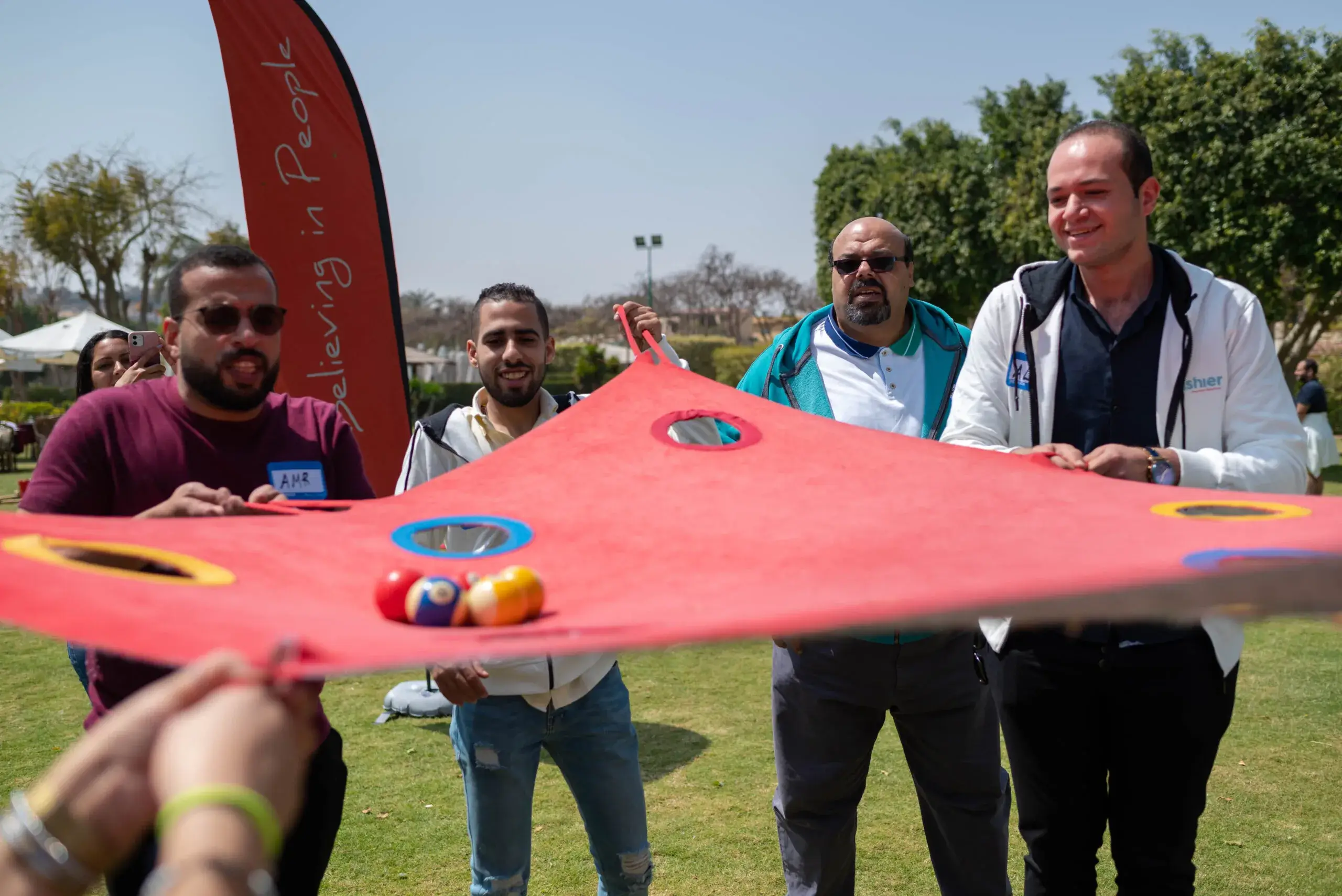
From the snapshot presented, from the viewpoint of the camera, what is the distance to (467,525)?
6.33ft

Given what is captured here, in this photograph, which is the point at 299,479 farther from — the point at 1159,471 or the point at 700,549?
the point at 1159,471

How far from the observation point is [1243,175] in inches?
597

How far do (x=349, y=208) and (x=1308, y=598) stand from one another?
583 cm

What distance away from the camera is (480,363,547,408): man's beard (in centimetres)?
302

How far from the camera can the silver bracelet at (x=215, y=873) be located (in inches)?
31.1

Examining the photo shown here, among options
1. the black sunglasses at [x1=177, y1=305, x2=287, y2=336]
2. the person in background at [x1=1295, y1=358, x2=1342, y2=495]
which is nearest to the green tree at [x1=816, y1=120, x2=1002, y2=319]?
the person in background at [x1=1295, y1=358, x2=1342, y2=495]

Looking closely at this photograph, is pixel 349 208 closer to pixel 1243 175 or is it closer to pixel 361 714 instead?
pixel 361 714

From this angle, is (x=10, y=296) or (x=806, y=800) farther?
(x=10, y=296)

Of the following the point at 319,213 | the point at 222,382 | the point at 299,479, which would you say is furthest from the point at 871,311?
the point at 319,213

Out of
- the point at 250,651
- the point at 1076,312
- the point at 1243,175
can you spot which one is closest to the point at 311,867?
the point at 250,651

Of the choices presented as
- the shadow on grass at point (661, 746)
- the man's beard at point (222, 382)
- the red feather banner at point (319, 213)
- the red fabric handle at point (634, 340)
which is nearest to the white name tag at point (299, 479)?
the man's beard at point (222, 382)

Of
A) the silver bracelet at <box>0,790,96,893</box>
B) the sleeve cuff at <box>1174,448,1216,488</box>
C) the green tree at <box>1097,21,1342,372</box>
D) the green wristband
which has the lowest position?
the silver bracelet at <box>0,790,96,893</box>

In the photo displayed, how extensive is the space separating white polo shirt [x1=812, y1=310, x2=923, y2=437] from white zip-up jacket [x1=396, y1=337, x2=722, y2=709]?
53 cm

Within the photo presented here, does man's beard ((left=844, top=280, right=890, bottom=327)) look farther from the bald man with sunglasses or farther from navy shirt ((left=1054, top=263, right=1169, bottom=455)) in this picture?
the bald man with sunglasses
